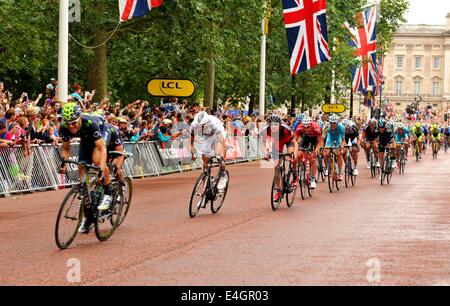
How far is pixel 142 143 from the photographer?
27.9 metres

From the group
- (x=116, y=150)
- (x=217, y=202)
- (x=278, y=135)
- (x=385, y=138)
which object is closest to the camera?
(x=116, y=150)

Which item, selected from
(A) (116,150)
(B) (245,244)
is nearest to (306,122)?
(A) (116,150)

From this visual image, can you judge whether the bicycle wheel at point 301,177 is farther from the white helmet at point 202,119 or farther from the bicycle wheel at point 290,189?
the white helmet at point 202,119

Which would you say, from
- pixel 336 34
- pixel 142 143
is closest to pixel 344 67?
pixel 336 34

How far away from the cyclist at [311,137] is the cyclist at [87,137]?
8.45 meters

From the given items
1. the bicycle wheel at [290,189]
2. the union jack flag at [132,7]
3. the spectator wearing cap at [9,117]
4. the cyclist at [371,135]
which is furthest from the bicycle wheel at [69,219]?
the cyclist at [371,135]

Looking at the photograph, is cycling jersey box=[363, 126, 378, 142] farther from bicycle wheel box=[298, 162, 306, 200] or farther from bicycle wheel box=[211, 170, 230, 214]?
bicycle wheel box=[211, 170, 230, 214]

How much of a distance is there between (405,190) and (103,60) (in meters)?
13.4

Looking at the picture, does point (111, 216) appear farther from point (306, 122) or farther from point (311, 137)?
point (311, 137)

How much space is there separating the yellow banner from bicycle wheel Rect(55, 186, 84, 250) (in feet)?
56.1

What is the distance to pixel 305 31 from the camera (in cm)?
3781

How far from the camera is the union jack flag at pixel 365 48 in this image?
54406mm

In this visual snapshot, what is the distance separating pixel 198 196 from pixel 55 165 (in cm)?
649

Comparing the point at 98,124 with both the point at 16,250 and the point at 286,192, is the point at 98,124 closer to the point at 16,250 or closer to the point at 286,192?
the point at 16,250
